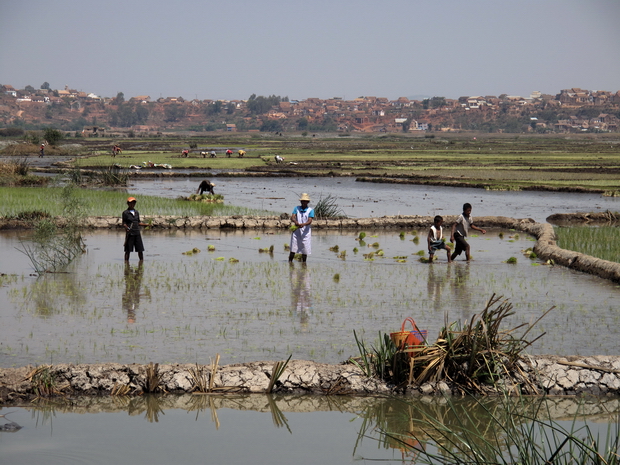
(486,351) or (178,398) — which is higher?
(486,351)

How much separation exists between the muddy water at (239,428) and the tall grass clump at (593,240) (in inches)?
373

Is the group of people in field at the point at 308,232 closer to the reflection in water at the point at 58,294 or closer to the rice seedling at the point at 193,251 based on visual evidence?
the rice seedling at the point at 193,251

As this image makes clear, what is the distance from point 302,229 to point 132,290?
3.72 m

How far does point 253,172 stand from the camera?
44500 millimetres

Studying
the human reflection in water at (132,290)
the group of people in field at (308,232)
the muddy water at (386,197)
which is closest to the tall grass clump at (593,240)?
the group of people in field at (308,232)

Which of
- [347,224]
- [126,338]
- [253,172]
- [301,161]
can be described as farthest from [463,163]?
[126,338]

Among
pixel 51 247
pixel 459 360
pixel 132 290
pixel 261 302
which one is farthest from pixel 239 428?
pixel 51 247

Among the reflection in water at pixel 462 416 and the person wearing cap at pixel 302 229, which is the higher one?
the person wearing cap at pixel 302 229

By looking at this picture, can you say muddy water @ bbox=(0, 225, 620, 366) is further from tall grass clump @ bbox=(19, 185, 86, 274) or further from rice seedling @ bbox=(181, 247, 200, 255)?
tall grass clump @ bbox=(19, 185, 86, 274)

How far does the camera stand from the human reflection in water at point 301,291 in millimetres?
9738

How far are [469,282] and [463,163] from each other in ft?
133

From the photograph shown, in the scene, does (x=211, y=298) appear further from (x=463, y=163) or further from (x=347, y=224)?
(x=463, y=163)

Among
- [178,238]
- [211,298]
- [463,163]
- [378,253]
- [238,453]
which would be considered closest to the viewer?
[238,453]

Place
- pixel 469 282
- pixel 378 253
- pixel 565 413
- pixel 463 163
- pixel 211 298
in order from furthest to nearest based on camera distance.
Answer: pixel 463 163 → pixel 378 253 → pixel 469 282 → pixel 211 298 → pixel 565 413
